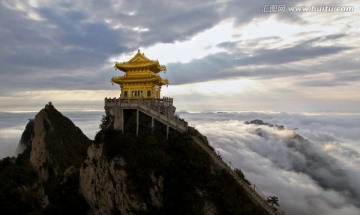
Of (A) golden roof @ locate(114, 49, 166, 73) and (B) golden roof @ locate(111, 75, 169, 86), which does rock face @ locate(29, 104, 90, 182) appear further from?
(A) golden roof @ locate(114, 49, 166, 73)

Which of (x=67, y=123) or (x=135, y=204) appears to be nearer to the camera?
(x=135, y=204)

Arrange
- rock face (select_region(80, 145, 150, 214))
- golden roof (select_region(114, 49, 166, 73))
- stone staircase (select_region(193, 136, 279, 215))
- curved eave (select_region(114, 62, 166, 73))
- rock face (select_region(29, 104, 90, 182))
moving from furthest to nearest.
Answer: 1. rock face (select_region(29, 104, 90, 182))
2. golden roof (select_region(114, 49, 166, 73))
3. curved eave (select_region(114, 62, 166, 73))
4. stone staircase (select_region(193, 136, 279, 215))
5. rock face (select_region(80, 145, 150, 214))

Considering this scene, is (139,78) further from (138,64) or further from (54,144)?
(54,144)

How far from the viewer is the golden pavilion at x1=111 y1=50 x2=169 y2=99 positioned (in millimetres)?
41750

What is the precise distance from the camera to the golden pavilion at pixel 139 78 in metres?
41.8

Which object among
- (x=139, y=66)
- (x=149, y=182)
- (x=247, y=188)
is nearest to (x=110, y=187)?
(x=149, y=182)

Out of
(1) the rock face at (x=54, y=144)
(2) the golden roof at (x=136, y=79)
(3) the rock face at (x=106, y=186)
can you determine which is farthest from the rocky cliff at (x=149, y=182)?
(1) the rock face at (x=54, y=144)

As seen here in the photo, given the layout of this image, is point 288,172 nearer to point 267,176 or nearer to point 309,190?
point 309,190

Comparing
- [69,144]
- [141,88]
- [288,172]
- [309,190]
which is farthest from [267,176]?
[141,88]

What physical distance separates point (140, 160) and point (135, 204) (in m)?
4.72

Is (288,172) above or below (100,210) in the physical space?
below

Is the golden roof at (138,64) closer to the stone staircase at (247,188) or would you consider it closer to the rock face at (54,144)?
the stone staircase at (247,188)

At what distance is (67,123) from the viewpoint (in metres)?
91.6

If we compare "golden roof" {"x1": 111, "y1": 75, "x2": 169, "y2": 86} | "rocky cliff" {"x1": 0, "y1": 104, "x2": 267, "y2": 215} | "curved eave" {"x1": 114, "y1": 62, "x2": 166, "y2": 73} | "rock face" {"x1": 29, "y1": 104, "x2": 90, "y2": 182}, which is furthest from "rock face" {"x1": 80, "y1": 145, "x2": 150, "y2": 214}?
"rock face" {"x1": 29, "y1": 104, "x2": 90, "y2": 182}
